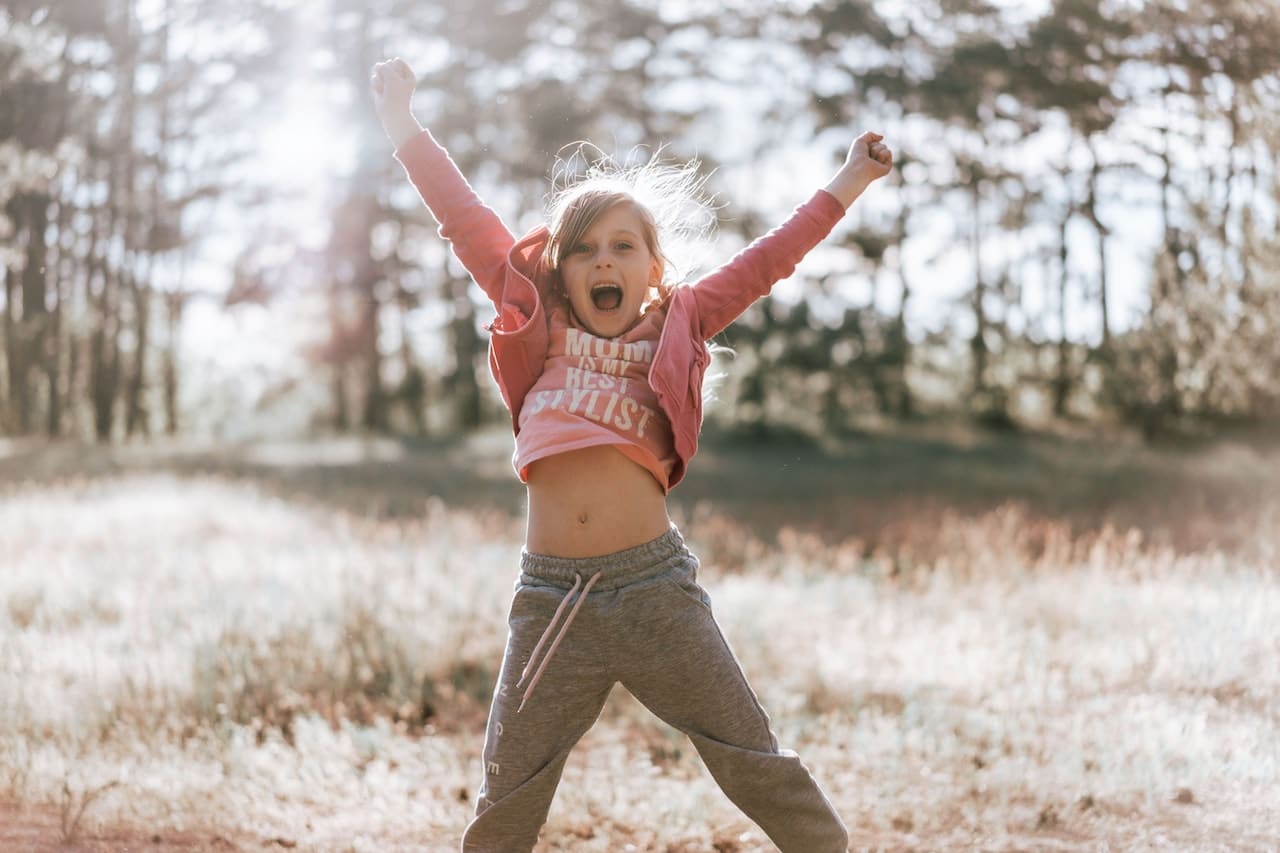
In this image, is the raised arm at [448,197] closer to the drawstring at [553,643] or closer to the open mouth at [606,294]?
the open mouth at [606,294]

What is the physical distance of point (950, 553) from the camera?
9.19 meters

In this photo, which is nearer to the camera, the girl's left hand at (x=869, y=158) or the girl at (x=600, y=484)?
the girl at (x=600, y=484)

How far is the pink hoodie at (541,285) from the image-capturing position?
3.16 metres

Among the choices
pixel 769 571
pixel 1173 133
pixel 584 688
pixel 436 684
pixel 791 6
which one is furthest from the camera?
pixel 791 6

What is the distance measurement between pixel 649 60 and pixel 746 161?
115 inches

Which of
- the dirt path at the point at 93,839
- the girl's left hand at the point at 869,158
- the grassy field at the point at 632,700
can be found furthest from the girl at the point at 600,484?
the dirt path at the point at 93,839

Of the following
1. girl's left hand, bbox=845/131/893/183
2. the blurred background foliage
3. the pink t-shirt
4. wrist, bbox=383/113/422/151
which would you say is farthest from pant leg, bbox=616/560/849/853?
the blurred background foliage

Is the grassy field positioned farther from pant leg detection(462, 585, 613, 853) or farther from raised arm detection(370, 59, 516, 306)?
raised arm detection(370, 59, 516, 306)

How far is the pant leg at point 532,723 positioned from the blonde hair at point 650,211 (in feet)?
3.15

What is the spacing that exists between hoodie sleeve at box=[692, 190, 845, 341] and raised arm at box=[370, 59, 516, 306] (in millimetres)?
570

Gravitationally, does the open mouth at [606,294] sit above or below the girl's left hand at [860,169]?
below

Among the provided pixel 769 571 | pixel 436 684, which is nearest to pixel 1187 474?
pixel 769 571

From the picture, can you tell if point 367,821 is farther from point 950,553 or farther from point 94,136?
point 94,136

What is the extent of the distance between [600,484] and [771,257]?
0.82 meters
